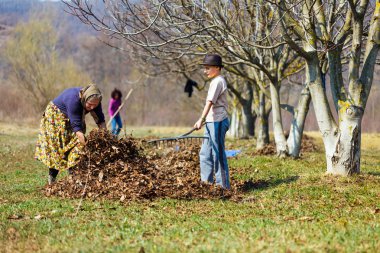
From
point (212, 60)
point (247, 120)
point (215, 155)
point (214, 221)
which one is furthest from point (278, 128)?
point (247, 120)

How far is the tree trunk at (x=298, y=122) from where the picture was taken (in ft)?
42.3

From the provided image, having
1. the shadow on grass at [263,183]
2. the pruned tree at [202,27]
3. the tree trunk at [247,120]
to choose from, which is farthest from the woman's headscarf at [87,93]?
the tree trunk at [247,120]

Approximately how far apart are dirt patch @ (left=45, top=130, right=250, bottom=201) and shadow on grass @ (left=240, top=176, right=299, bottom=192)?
215 mm

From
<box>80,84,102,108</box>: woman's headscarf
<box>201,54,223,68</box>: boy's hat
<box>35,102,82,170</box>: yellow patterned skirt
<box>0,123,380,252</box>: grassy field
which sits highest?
<box>201,54,223,68</box>: boy's hat

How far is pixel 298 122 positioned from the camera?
13.1 meters

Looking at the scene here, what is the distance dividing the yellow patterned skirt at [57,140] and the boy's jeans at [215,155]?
1974 millimetres

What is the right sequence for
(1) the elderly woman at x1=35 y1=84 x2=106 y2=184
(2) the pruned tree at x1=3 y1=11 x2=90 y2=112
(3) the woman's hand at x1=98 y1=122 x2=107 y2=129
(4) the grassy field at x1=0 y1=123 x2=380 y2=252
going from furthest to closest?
(2) the pruned tree at x1=3 y1=11 x2=90 y2=112
(3) the woman's hand at x1=98 y1=122 x2=107 y2=129
(1) the elderly woman at x1=35 y1=84 x2=106 y2=184
(4) the grassy field at x1=0 y1=123 x2=380 y2=252

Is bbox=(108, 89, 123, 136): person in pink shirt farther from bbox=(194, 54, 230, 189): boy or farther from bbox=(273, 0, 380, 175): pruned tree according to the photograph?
bbox=(194, 54, 230, 189): boy

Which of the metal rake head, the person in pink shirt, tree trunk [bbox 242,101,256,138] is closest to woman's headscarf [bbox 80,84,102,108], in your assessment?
the metal rake head

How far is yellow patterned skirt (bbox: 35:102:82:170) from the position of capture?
27.0 ft

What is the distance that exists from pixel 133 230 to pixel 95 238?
46 centimetres

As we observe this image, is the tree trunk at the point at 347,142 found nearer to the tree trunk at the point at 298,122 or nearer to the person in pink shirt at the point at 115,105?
the tree trunk at the point at 298,122

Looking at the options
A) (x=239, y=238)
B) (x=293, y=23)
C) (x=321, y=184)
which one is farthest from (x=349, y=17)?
(x=239, y=238)

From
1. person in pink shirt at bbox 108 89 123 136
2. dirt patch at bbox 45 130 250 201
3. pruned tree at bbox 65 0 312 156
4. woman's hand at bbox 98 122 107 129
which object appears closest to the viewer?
dirt patch at bbox 45 130 250 201
